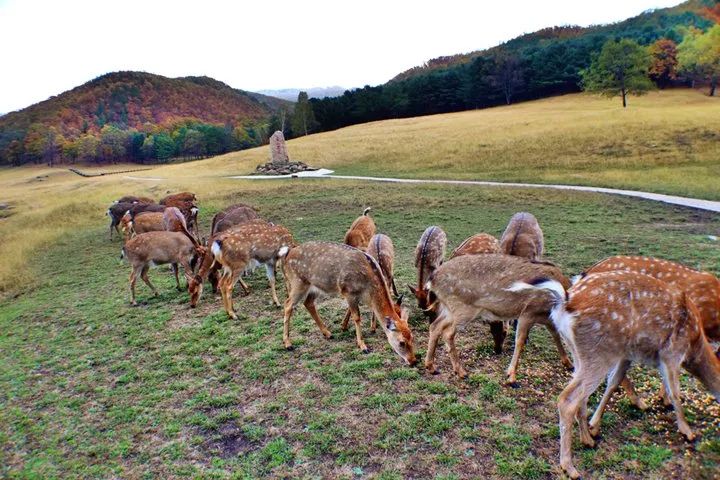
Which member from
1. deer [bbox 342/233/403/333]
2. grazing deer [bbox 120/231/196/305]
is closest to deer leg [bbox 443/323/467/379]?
deer [bbox 342/233/403/333]

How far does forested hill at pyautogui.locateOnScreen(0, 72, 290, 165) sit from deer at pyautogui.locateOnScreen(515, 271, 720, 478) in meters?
82.6

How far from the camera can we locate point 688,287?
5.29 meters

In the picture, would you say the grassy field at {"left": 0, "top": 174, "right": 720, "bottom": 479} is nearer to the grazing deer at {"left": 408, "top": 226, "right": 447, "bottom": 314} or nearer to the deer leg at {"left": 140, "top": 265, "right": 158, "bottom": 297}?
the deer leg at {"left": 140, "top": 265, "right": 158, "bottom": 297}

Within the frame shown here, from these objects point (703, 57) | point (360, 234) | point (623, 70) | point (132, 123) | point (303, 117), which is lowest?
point (360, 234)

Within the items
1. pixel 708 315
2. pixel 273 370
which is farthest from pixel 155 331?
pixel 708 315

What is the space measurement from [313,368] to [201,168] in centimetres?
4154

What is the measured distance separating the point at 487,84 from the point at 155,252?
69.0m

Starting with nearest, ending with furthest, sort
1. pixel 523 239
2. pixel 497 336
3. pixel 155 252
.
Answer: pixel 497 336
pixel 523 239
pixel 155 252

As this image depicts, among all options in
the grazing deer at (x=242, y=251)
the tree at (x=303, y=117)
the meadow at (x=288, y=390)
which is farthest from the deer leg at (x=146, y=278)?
the tree at (x=303, y=117)

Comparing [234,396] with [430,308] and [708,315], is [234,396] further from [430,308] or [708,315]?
[708,315]

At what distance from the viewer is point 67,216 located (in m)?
23.7

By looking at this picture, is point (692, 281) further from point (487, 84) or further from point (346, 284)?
point (487, 84)

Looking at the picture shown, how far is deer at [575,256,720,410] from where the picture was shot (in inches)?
196

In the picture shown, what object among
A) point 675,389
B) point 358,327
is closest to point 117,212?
point 358,327
